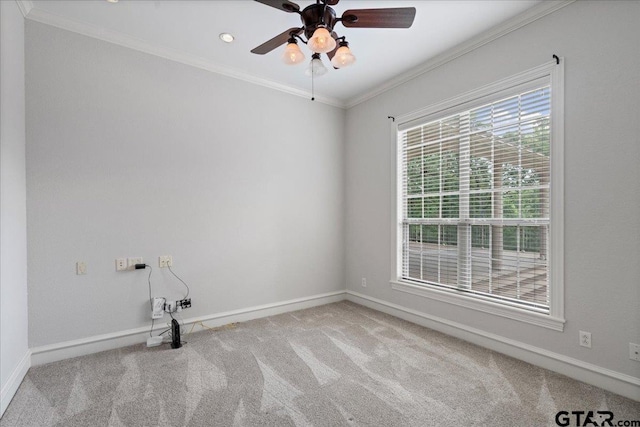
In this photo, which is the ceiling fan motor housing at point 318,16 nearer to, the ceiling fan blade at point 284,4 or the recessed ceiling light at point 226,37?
the ceiling fan blade at point 284,4

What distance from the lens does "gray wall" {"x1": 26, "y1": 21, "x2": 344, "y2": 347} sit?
2.52 meters

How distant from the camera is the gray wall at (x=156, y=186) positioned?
2.52 meters

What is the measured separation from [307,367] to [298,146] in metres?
2.68

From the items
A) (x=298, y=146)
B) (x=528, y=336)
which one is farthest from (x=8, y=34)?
(x=528, y=336)

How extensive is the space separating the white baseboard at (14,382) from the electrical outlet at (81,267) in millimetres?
680

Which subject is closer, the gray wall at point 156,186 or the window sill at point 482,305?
the window sill at point 482,305

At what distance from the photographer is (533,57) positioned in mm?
2471

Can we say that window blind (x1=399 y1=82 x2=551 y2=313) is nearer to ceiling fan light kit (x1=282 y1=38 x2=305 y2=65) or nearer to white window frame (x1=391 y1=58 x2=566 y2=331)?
white window frame (x1=391 y1=58 x2=566 y2=331)

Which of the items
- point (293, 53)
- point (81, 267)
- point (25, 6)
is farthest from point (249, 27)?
point (81, 267)

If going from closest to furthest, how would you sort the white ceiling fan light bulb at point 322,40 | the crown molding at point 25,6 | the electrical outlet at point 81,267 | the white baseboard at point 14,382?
1. the white ceiling fan light bulb at point 322,40
2. the white baseboard at point 14,382
3. the crown molding at point 25,6
4. the electrical outlet at point 81,267

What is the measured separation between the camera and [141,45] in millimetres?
2883

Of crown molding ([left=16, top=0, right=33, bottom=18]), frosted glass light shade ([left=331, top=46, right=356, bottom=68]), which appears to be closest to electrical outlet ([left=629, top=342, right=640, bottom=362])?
frosted glass light shade ([left=331, top=46, right=356, bottom=68])

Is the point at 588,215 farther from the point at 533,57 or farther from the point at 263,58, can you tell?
the point at 263,58

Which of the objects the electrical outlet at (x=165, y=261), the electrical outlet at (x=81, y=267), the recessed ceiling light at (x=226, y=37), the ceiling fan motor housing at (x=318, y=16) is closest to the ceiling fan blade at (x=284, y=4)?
the ceiling fan motor housing at (x=318, y=16)
